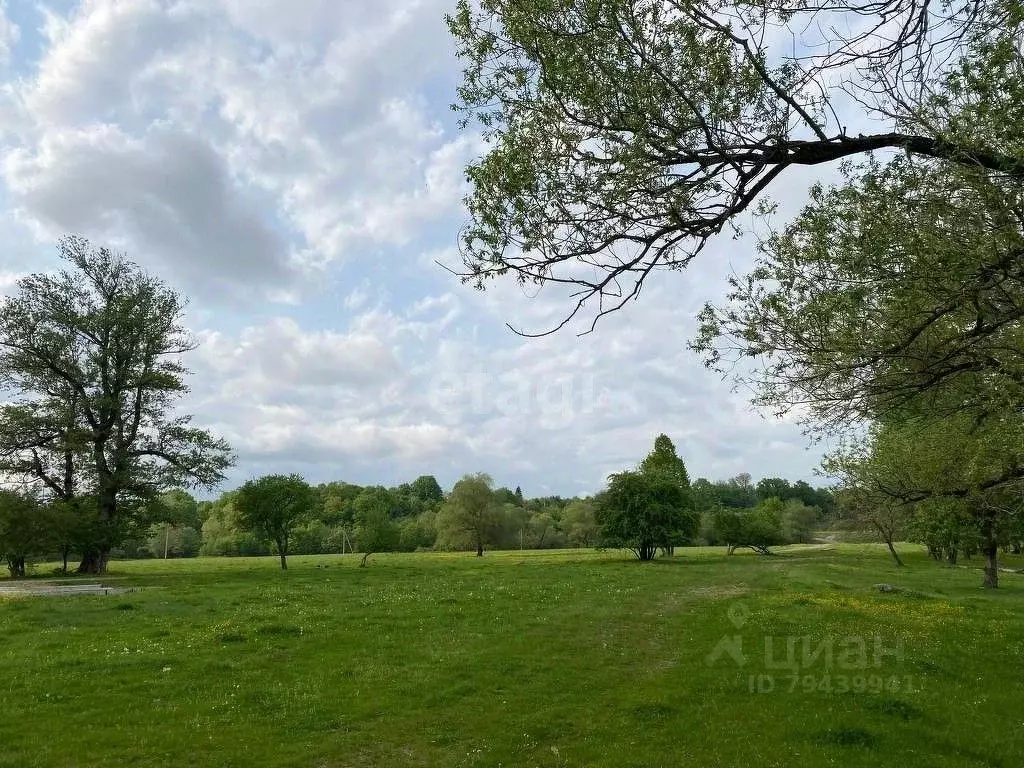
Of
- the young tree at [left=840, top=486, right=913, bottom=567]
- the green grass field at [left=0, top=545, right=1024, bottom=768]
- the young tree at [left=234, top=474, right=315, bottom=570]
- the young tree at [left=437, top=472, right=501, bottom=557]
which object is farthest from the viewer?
the young tree at [left=437, top=472, right=501, bottom=557]

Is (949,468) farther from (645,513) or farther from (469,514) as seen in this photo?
(469,514)

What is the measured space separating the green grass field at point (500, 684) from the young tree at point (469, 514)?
2688 inches

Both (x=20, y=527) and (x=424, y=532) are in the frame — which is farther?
(x=424, y=532)

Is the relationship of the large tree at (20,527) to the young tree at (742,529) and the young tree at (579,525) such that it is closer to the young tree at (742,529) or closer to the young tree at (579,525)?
the young tree at (742,529)

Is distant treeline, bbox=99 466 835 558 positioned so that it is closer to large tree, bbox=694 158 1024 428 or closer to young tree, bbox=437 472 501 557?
young tree, bbox=437 472 501 557

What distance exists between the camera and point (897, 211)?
11.2 m

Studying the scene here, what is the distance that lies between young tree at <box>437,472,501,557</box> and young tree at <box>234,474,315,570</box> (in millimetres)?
42620

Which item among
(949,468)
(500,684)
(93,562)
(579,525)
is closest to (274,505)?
(93,562)

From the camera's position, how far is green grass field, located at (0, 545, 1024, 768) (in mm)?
10148

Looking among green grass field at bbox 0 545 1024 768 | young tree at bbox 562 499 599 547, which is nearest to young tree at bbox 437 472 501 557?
young tree at bbox 562 499 599 547

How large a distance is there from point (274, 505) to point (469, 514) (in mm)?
45846

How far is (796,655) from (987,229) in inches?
459

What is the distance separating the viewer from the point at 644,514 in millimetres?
65688

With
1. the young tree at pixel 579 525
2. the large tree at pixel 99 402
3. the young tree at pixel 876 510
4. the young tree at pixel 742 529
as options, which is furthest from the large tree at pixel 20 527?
the young tree at pixel 579 525
